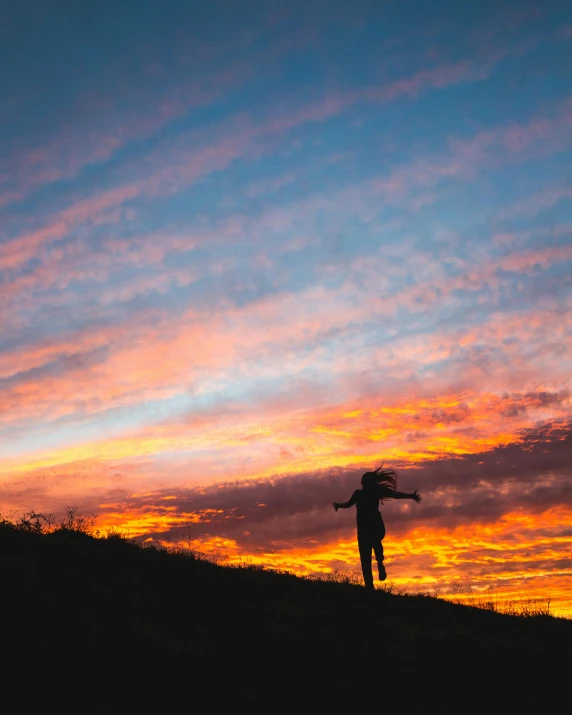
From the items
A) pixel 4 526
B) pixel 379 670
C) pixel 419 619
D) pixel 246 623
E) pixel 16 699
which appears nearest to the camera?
pixel 16 699

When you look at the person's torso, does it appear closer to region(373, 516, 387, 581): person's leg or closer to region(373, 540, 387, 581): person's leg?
region(373, 516, 387, 581): person's leg

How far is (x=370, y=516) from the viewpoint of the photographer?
15789 millimetres

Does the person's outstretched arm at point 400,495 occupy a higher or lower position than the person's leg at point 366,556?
higher

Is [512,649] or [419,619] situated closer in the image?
[512,649]

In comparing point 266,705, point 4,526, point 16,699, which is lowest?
point 266,705

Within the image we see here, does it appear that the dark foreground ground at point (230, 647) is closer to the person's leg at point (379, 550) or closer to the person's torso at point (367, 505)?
the person's leg at point (379, 550)

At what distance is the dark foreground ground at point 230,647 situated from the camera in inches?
320

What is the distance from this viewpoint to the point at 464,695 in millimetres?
9078

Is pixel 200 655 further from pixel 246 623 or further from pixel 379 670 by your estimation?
pixel 379 670

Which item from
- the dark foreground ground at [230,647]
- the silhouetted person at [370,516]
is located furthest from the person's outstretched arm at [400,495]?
the dark foreground ground at [230,647]

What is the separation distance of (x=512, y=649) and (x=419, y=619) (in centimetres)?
256

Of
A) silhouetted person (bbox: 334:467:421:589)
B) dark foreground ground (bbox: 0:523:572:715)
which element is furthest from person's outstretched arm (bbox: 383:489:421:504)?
dark foreground ground (bbox: 0:523:572:715)

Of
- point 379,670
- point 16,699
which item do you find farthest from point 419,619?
point 16,699

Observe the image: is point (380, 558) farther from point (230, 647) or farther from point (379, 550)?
point (230, 647)
